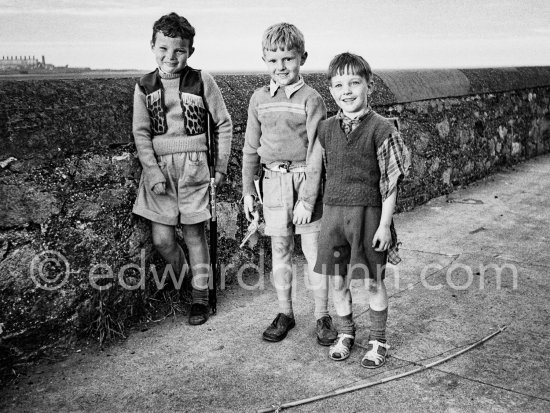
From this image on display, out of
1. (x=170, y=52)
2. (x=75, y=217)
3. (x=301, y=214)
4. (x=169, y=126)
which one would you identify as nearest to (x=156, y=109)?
(x=169, y=126)

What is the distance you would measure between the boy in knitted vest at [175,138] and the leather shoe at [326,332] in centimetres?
67

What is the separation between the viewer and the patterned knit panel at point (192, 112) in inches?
127

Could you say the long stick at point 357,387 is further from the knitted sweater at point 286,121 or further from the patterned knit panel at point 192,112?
the patterned knit panel at point 192,112

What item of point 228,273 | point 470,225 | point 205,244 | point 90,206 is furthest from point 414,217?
point 90,206

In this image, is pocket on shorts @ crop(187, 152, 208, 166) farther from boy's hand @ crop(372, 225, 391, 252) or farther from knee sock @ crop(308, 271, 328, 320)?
boy's hand @ crop(372, 225, 391, 252)

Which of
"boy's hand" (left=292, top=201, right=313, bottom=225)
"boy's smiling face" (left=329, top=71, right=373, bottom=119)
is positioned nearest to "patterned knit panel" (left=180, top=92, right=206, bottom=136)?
"boy's hand" (left=292, top=201, right=313, bottom=225)

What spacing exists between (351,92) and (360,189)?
17.4 inches

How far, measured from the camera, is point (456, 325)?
3.18m

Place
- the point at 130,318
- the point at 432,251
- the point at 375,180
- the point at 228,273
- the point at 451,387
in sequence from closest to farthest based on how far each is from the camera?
the point at 451,387
the point at 375,180
the point at 130,318
the point at 228,273
the point at 432,251

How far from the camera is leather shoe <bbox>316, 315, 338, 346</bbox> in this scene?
302cm

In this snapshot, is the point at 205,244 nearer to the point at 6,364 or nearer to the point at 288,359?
the point at 288,359

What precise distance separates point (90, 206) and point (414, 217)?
318 centimetres

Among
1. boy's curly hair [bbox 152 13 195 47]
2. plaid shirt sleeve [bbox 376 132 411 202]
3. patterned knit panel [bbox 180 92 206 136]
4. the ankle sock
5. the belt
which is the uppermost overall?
boy's curly hair [bbox 152 13 195 47]

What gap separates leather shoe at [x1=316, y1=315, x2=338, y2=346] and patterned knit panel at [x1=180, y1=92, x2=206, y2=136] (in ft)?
3.94
